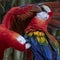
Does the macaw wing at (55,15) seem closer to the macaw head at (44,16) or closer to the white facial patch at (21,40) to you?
the macaw head at (44,16)

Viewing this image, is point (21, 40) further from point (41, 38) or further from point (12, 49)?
point (12, 49)

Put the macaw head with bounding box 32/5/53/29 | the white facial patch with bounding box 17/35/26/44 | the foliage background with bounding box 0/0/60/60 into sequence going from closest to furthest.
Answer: the white facial patch with bounding box 17/35/26/44
the macaw head with bounding box 32/5/53/29
the foliage background with bounding box 0/0/60/60

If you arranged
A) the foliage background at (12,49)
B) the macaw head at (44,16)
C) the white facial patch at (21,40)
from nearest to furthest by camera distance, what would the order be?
the white facial patch at (21,40) → the macaw head at (44,16) → the foliage background at (12,49)

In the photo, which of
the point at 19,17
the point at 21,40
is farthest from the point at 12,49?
the point at 21,40

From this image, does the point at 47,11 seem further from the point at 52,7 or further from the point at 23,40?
the point at 23,40

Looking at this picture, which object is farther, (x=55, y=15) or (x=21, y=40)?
(x=55, y=15)

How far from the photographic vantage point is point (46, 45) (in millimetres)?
1181

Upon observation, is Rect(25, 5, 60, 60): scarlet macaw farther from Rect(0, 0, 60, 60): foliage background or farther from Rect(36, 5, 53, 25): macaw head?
Rect(0, 0, 60, 60): foliage background

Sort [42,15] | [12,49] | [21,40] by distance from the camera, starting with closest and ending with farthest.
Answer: [21,40] → [42,15] → [12,49]

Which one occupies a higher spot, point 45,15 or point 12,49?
point 45,15

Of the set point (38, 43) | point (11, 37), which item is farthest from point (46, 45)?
point (11, 37)

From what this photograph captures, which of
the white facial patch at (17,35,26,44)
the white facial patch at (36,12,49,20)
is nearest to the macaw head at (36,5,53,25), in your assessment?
the white facial patch at (36,12,49,20)

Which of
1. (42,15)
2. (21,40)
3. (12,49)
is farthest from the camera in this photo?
(12,49)

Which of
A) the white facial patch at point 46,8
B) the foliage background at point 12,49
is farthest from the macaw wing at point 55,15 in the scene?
the foliage background at point 12,49
